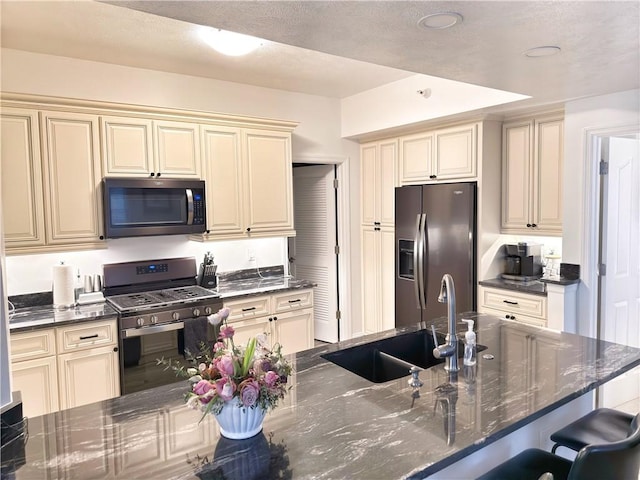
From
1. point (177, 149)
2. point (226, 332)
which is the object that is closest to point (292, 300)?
point (177, 149)

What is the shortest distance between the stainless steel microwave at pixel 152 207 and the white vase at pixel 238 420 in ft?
7.71

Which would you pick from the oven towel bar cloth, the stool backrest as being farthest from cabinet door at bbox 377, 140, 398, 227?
the stool backrest

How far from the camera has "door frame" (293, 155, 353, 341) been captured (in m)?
5.03

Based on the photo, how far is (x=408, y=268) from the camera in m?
4.52

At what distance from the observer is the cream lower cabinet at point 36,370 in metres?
2.80

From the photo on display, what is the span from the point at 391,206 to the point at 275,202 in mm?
1311

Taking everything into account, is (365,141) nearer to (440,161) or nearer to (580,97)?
(440,161)

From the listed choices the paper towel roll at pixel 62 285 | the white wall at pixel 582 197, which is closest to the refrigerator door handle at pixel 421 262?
the white wall at pixel 582 197

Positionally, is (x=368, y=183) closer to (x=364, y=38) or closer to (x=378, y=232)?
(x=378, y=232)

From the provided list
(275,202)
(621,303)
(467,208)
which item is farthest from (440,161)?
(621,303)

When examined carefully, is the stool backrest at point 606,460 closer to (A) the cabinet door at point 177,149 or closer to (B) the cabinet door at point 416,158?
(B) the cabinet door at point 416,158

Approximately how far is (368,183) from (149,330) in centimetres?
283

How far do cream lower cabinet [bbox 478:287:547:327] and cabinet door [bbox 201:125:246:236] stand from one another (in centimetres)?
220

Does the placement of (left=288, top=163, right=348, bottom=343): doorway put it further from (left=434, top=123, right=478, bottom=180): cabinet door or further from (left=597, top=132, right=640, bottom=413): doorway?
(left=597, top=132, right=640, bottom=413): doorway
